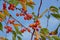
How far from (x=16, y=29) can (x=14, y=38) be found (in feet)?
0.34

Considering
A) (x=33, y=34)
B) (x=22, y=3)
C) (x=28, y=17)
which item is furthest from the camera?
(x=28, y=17)

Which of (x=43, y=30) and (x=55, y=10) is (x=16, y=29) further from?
(x=55, y=10)

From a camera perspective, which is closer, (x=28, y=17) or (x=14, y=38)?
(x=14, y=38)

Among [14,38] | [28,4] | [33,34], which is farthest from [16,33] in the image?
[28,4]

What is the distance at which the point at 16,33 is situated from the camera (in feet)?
5.41

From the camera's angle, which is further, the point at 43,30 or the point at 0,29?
the point at 43,30

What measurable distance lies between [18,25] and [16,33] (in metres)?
0.09

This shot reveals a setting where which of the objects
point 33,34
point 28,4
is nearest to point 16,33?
point 33,34

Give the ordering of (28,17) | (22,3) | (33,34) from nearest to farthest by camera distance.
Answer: (22,3)
(33,34)
(28,17)

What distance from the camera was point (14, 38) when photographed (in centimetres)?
167

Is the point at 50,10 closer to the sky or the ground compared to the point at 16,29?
closer to the sky

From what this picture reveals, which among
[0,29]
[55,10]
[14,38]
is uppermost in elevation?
[55,10]

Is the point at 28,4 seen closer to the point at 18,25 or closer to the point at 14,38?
the point at 18,25

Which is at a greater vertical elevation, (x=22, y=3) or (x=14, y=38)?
(x=22, y=3)
